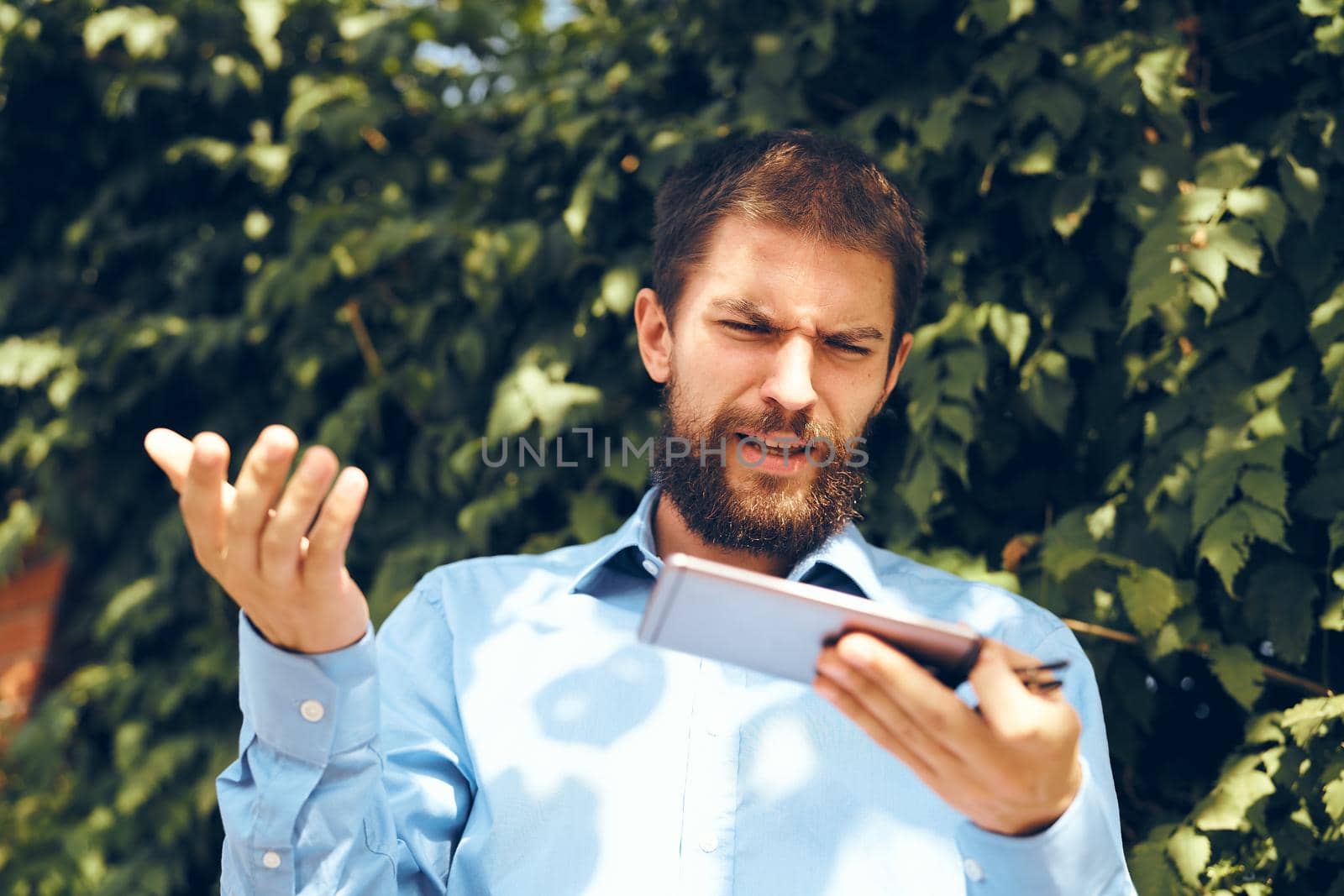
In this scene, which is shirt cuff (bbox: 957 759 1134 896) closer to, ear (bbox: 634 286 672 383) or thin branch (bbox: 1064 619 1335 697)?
thin branch (bbox: 1064 619 1335 697)

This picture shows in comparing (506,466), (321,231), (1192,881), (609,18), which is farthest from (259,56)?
(1192,881)

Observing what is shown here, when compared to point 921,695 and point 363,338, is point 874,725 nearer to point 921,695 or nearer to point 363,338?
point 921,695

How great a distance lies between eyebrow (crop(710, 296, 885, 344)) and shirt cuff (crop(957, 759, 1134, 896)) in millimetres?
799

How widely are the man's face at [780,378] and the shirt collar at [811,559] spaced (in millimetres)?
30

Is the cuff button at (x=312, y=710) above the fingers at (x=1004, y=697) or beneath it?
beneath

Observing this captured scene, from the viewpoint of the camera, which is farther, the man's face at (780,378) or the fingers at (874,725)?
the man's face at (780,378)

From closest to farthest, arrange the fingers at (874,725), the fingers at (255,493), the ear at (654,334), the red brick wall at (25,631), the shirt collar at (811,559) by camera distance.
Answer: the fingers at (255,493) < the fingers at (874,725) < the shirt collar at (811,559) < the ear at (654,334) < the red brick wall at (25,631)

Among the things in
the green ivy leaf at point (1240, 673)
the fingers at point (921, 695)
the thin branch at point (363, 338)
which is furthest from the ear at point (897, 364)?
the thin branch at point (363, 338)

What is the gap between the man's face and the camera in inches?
70.4

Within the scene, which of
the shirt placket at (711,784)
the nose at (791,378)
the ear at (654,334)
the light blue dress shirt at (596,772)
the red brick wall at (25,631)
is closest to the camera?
the light blue dress shirt at (596,772)

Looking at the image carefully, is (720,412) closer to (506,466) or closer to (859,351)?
(859,351)

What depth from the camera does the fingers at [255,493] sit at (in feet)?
3.40

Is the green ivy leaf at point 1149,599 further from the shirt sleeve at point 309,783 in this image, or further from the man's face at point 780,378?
the shirt sleeve at point 309,783

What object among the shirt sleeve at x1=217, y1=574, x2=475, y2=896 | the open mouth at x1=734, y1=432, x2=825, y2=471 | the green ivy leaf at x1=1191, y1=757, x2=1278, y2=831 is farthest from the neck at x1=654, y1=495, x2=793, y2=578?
the green ivy leaf at x1=1191, y1=757, x2=1278, y2=831
